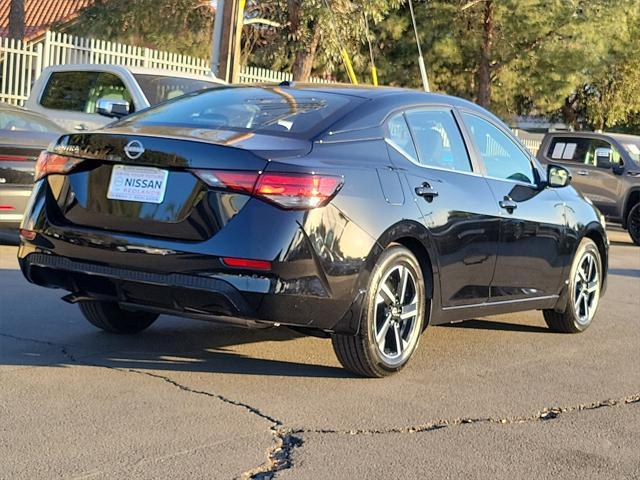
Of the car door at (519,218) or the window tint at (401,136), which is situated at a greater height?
the window tint at (401,136)

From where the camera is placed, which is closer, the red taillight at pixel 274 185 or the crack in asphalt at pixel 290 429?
the crack in asphalt at pixel 290 429

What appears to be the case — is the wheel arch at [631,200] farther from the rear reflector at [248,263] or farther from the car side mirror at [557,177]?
the rear reflector at [248,263]

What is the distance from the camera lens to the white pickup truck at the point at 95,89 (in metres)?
11.8

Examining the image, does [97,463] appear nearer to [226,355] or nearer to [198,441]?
[198,441]

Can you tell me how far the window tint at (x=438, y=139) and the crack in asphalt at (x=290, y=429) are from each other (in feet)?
5.29

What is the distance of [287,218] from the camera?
15.9ft

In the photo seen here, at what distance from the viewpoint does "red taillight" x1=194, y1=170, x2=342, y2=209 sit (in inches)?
190

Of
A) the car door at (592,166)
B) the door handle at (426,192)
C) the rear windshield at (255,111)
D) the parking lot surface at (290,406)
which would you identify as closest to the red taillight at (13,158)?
the parking lot surface at (290,406)

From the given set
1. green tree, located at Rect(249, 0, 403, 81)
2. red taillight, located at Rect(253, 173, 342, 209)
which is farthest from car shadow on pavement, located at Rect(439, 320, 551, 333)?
green tree, located at Rect(249, 0, 403, 81)

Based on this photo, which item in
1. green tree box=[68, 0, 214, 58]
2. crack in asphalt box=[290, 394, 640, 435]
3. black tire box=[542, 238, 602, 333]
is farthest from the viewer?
green tree box=[68, 0, 214, 58]

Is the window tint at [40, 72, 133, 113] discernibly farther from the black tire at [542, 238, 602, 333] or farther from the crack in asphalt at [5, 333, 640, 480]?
the crack in asphalt at [5, 333, 640, 480]

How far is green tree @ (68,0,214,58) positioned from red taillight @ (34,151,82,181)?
72.5 feet

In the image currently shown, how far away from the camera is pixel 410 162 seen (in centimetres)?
569

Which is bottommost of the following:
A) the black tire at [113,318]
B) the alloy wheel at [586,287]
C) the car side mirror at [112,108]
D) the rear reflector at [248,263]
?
the black tire at [113,318]
